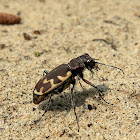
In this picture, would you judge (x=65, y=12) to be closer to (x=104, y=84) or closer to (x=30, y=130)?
(x=104, y=84)

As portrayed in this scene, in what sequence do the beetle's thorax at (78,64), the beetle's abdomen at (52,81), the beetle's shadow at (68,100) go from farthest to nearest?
1. the beetle's shadow at (68,100)
2. the beetle's thorax at (78,64)
3. the beetle's abdomen at (52,81)

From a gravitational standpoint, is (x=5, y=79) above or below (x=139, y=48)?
below

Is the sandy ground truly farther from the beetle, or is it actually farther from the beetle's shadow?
the beetle

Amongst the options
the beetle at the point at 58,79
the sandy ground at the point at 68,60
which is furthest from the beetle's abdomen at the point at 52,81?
the sandy ground at the point at 68,60

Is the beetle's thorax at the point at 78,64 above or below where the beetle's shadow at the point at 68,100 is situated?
above

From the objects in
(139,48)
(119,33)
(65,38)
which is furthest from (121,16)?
(65,38)

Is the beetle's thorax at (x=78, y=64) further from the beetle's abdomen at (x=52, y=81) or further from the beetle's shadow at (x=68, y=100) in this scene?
the beetle's shadow at (x=68, y=100)
